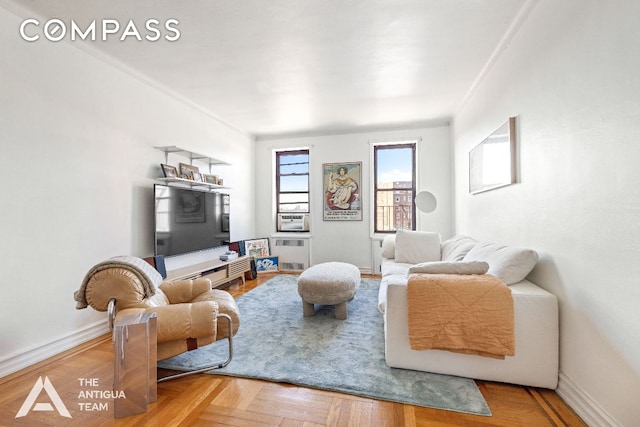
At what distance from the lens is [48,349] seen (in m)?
2.09

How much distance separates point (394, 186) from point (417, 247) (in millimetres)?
1656

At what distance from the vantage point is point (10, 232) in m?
1.92

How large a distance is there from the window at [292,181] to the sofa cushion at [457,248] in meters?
2.64

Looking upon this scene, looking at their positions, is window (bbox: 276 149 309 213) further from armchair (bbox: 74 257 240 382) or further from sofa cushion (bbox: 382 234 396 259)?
armchair (bbox: 74 257 240 382)

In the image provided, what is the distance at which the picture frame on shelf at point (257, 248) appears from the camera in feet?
15.6

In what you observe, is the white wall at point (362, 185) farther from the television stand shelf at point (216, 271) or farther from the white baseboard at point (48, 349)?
the white baseboard at point (48, 349)

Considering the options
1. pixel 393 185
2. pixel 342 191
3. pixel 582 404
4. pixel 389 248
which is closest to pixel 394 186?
pixel 393 185

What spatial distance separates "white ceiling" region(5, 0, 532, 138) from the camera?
1982 mm

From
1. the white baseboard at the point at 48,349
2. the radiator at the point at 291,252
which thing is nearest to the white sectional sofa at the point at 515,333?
the white baseboard at the point at 48,349

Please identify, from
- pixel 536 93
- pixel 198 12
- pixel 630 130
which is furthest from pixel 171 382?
pixel 536 93

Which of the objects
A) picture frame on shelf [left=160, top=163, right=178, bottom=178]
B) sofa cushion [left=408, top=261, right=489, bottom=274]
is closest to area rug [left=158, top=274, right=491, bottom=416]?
sofa cushion [left=408, top=261, right=489, bottom=274]

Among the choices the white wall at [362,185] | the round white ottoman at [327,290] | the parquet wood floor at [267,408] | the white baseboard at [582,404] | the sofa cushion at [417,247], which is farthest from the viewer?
the white wall at [362,185]

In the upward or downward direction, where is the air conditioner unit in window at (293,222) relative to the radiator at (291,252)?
upward

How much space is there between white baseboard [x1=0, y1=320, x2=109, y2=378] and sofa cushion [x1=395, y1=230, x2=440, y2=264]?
10.7 feet
